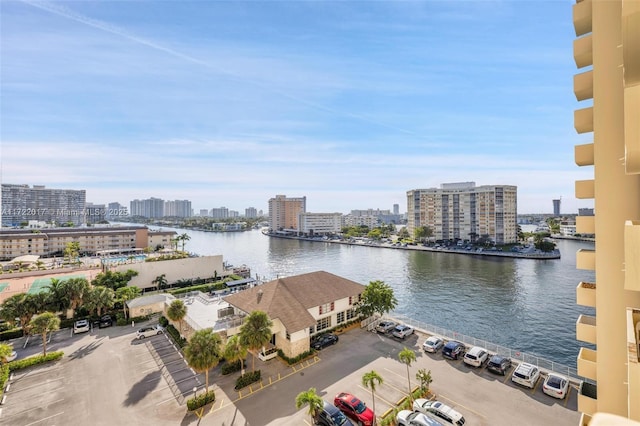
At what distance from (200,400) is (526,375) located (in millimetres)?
18312

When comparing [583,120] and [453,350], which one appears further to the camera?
[453,350]

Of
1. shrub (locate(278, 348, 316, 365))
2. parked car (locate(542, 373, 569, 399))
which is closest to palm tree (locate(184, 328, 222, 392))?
shrub (locate(278, 348, 316, 365))

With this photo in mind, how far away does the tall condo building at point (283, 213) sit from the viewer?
17288 cm

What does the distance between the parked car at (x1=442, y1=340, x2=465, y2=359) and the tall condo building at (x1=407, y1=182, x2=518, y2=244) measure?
8985 cm

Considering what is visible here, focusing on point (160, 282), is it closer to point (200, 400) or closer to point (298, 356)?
point (298, 356)

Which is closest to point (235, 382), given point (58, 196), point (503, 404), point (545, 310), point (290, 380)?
point (290, 380)

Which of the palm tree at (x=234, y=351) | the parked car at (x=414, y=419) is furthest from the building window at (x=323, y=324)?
the parked car at (x=414, y=419)

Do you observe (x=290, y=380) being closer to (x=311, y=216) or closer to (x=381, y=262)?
(x=381, y=262)

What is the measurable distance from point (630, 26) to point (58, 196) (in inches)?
8244

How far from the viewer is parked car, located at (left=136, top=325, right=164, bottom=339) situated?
24978 millimetres

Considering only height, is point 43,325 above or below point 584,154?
below

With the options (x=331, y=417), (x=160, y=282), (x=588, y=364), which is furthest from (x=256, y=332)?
(x=160, y=282)

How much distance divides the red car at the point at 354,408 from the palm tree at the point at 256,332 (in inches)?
207

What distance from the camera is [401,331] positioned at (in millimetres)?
23609
